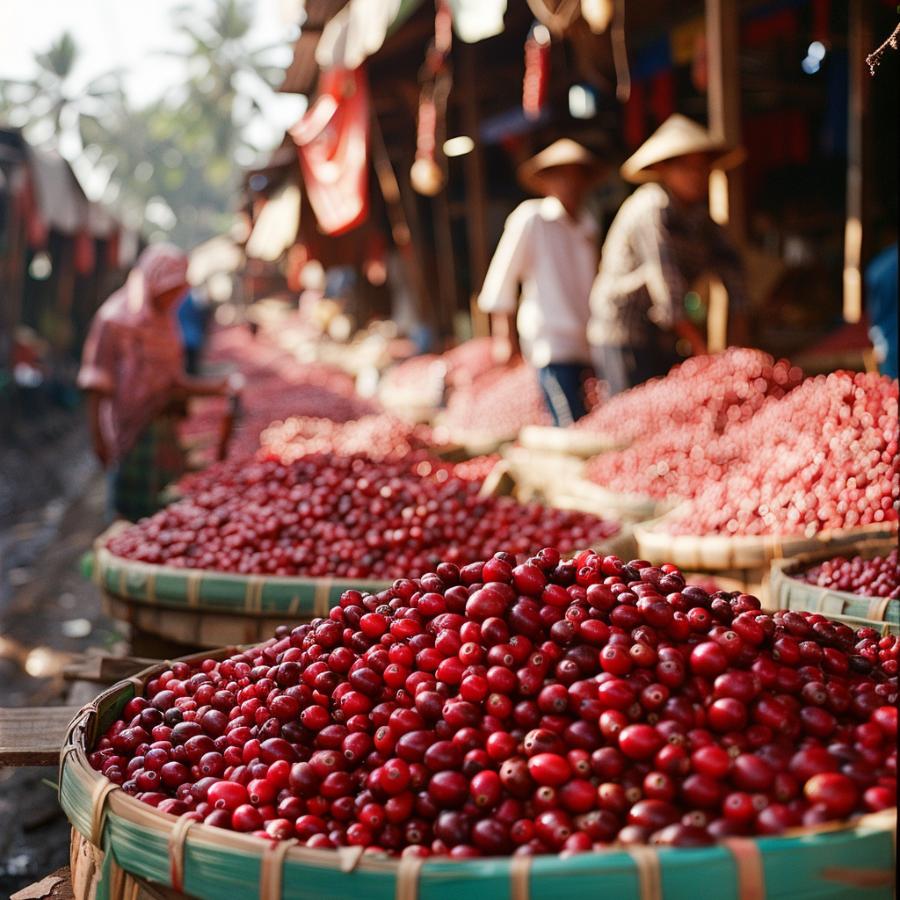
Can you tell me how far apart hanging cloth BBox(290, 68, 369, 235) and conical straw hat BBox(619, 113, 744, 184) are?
3.68 metres

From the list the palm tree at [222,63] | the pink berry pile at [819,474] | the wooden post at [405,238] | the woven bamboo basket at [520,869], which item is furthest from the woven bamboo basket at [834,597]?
the palm tree at [222,63]

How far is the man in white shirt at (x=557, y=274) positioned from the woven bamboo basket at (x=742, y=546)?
9.69 feet

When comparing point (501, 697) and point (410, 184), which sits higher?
point (410, 184)

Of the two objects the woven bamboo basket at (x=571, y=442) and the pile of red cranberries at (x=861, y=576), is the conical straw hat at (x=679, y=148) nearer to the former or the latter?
the woven bamboo basket at (x=571, y=442)

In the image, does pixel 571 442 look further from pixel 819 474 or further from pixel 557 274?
pixel 819 474

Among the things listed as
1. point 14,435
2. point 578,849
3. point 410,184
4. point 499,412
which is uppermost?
point 410,184

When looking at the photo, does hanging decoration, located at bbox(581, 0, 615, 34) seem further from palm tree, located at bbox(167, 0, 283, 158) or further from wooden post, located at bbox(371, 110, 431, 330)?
palm tree, located at bbox(167, 0, 283, 158)

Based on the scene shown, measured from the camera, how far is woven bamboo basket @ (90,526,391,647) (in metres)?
2.71

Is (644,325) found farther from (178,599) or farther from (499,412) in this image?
(178,599)

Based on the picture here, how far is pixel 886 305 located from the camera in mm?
4363

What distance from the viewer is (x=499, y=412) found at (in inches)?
259

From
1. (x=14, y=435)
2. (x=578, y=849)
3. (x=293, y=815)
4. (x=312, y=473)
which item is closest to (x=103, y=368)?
(x=312, y=473)

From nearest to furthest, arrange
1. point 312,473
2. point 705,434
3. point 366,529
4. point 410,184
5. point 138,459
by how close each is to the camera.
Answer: point 366,529, point 312,473, point 705,434, point 138,459, point 410,184

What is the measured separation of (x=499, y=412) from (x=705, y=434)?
8.00 ft
